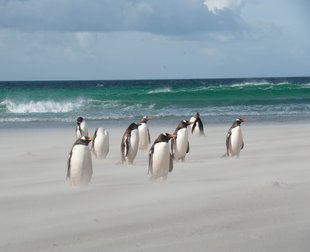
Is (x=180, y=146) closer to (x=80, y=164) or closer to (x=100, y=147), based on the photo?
(x=100, y=147)

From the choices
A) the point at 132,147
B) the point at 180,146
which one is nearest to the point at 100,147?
the point at 132,147

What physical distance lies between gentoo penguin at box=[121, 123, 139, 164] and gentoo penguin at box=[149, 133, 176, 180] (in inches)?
55.9

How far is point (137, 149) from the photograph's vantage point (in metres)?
10.3

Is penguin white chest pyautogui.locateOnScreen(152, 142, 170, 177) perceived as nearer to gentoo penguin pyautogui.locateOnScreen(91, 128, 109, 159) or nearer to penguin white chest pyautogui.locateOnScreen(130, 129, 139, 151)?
penguin white chest pyautogui.locateOnScreen(130, 129, 139, 151)

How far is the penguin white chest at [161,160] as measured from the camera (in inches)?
322

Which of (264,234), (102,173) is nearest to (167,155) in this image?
(102,173)

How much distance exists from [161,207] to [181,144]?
4372 mm

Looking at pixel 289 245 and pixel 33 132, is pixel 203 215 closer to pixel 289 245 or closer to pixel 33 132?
pixel 289 245

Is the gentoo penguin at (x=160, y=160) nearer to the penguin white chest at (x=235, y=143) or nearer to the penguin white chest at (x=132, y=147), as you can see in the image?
the penguin white chest at (x=132, y=147)

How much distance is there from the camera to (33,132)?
55.5ft

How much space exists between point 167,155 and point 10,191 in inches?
82.0

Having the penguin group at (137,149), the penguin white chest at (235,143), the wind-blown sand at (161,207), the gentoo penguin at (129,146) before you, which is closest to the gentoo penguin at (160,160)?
the penguin group at (137,149)

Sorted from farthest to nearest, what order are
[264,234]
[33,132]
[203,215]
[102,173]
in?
1. [33,132]
2. [102,173]
3. [203,215]
4. [264,234]

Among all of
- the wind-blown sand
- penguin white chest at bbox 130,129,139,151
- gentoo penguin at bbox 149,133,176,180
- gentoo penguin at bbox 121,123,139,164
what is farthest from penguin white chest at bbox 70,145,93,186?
penguin white chest at bbox 130,129,139,151
